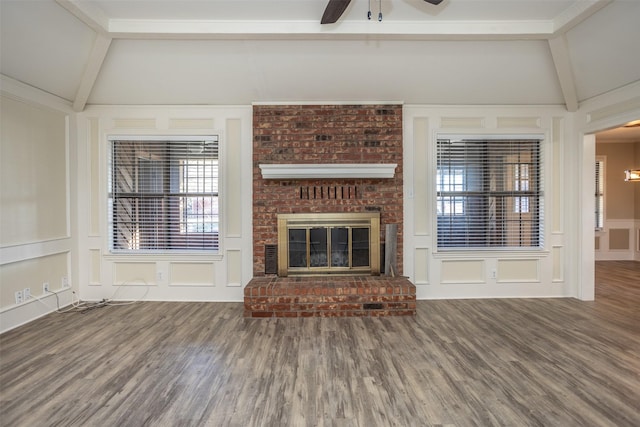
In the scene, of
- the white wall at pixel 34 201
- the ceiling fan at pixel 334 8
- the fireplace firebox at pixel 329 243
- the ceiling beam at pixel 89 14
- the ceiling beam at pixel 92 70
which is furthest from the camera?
the fireplace firebox at pixel 329 243

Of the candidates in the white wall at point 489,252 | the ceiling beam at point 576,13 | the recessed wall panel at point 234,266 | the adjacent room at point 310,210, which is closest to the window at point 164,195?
the adjacent room at point 310,210

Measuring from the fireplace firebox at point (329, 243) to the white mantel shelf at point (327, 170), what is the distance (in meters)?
0.51

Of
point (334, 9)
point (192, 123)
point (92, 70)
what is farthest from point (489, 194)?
point (92, 70)

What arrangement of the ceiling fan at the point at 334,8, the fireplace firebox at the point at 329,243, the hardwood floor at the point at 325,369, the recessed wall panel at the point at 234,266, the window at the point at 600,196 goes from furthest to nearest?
the window at the point at 600,196 < the recessed wall panel at the point at 234,266 < the fireplace firebox at the point at 329,243 < the ceiling fan at the point at 334,8 < the hardwood floor at the point at 325,369

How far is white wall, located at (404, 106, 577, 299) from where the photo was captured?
396 centimetres

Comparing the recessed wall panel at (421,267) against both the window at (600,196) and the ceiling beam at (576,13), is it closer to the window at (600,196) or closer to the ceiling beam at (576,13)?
the ceiling beam at (576,13)

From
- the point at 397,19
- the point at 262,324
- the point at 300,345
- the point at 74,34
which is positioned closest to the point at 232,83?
the point at 74,34

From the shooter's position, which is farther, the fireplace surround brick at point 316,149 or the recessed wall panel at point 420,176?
the recessed wall panel at point 420,176

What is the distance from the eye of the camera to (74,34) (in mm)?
3002

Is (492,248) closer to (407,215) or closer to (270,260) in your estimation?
(407,215)

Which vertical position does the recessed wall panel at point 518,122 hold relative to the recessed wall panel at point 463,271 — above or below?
above

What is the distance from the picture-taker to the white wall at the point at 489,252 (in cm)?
396

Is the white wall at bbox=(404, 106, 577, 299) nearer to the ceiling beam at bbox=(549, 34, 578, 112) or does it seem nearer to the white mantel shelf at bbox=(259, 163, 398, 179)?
the ceiling beam at bbox=(549, 34, 578, 112)

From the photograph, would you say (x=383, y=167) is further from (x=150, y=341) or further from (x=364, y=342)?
(x=150, y=341)
